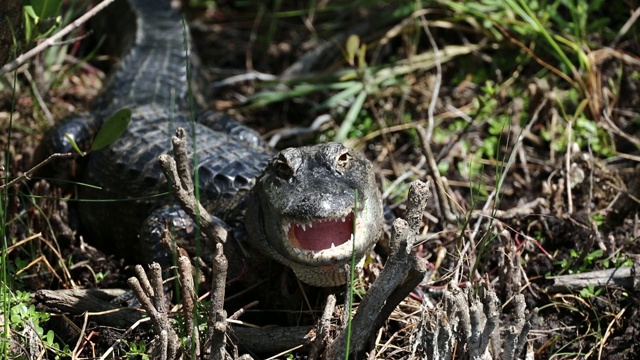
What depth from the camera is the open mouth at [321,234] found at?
10.3 ft

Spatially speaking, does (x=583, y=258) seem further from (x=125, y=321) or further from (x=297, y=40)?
(x=297, y=40)

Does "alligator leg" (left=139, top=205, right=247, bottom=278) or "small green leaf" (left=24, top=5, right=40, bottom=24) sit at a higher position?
"small green leaf" (left=24, top=5, right=40, bottom=24)

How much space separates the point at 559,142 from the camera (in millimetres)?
4855

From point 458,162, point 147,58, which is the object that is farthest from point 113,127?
point 458,162

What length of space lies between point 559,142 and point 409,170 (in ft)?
3.00

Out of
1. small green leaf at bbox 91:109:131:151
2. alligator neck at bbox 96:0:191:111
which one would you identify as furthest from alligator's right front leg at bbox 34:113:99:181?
small green leaf at bbox 91:109:131:151

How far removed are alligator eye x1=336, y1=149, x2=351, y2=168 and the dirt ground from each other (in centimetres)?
47

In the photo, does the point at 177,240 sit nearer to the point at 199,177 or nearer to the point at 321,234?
the point at 199,177

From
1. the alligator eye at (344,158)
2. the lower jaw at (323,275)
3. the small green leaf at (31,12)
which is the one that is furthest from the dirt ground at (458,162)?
the small green leaf at (31,12)

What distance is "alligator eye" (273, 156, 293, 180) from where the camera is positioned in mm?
3355

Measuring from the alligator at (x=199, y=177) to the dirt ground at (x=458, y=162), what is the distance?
0.23 meters

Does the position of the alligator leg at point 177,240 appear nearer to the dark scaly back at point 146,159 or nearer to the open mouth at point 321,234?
the dark scaly back at point 146,159

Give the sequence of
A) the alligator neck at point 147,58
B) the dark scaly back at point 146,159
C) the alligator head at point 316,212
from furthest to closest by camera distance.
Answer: the alligator neck at point 147,58, the dark scaly back at point 146,159, the alligator head at point 316,212

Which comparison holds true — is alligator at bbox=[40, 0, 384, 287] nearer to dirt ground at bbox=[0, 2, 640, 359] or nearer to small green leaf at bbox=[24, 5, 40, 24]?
dirt ground at bbox=[0, 2, 640, 359]
